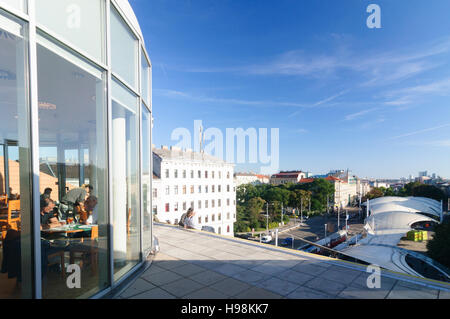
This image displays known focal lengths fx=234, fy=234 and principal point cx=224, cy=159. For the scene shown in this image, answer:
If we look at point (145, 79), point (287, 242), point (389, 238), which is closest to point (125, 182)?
point (145, 79)

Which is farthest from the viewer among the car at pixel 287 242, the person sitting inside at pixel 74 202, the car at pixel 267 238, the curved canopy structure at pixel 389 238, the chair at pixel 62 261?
the car at pixel 287 242

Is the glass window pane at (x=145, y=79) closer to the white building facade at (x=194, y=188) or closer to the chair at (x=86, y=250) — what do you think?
the chair at (x=86, y=250)

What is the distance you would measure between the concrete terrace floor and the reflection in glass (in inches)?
24.0

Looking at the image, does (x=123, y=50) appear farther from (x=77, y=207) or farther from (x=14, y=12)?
(x=77, y=207)

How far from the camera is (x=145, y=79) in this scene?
6676mm

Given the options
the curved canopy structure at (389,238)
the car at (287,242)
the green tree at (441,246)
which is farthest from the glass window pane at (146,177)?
the car at (287,242)

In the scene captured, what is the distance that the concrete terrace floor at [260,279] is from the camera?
4.27 m

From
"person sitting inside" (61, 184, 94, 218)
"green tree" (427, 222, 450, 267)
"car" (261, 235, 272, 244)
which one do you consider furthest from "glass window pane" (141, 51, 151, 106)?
"car" (261, 235, 272, 244)

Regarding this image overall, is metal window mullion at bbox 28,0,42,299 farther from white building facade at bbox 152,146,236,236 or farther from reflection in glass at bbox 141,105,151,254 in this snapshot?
white building facade at bbox 152,146,236,236

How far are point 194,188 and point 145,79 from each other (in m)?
33.5

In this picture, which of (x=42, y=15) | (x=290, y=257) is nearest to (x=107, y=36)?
(x=42, y=15)

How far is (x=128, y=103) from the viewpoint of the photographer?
17.9 ft

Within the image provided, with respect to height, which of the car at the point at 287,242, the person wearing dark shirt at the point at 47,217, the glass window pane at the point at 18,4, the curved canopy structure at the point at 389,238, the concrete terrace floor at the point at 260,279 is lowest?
the car at the point at 287,242
